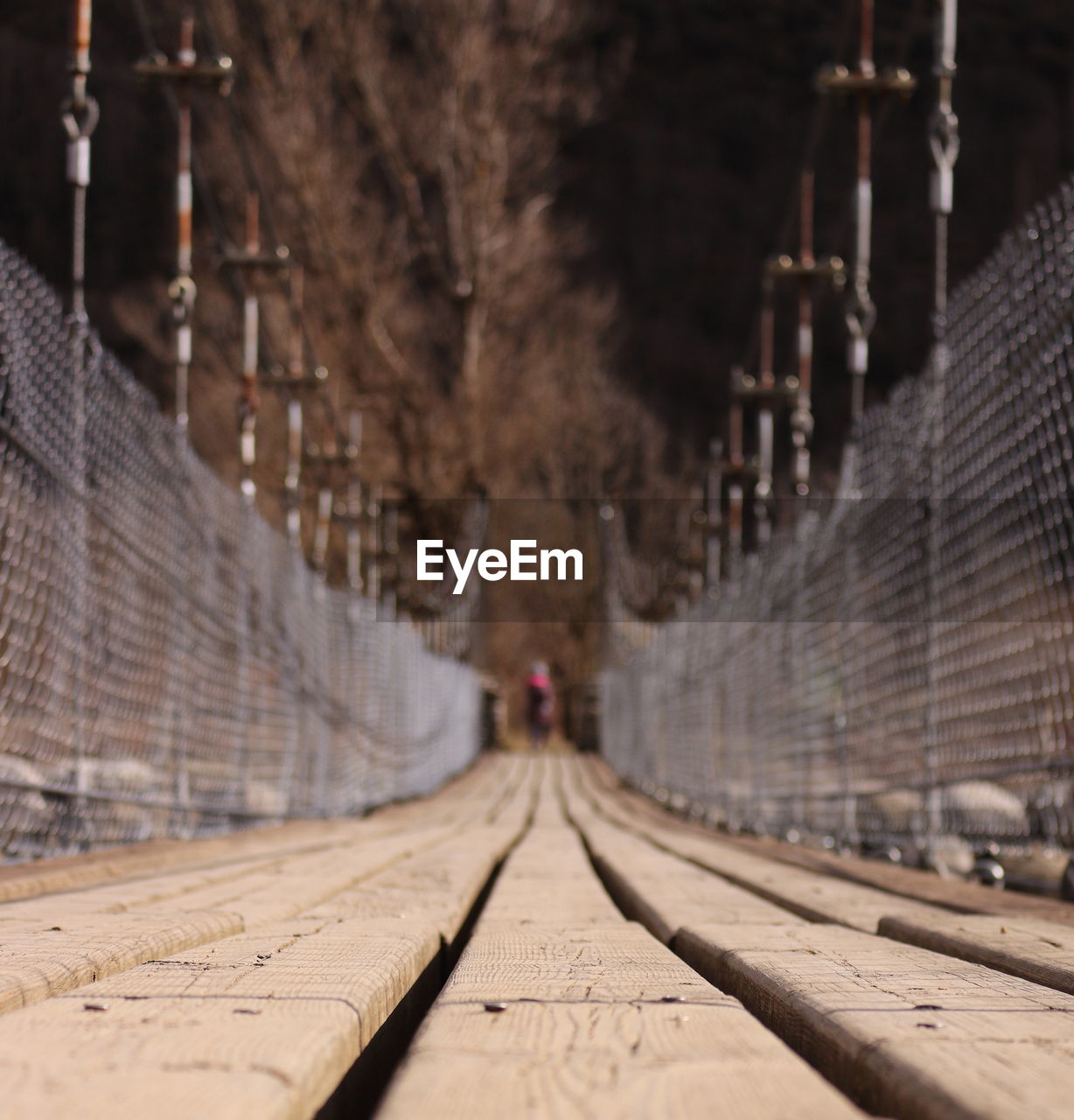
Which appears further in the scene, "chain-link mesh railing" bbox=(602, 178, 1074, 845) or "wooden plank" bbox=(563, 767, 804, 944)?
"chain-link mesh railing" bbox=(602, 178, 1074, 845)

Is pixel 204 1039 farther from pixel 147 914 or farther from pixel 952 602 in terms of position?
pixel 952 602

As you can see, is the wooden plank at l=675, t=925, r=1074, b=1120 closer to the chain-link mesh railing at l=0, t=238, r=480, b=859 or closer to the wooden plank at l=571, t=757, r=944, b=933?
the wooden plank at l=571, t=757, r=944, b=933

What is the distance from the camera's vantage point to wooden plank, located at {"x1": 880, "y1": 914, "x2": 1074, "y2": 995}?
4.27 ft

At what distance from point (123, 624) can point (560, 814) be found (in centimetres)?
485

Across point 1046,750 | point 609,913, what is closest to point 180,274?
point 1046,750

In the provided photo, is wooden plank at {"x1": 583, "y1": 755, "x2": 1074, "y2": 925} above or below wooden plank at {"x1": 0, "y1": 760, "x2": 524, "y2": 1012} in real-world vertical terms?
below

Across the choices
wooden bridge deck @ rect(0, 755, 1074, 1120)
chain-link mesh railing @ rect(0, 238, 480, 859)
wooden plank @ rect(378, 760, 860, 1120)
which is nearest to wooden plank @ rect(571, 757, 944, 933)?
wooden bridge deck @ rect(0, 755, 1074, 1120)

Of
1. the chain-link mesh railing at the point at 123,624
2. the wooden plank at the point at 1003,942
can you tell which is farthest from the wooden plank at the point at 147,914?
the wooden plank at the point at 1003,942

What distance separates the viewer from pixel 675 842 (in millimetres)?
4355

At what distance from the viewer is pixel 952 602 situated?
3.49m

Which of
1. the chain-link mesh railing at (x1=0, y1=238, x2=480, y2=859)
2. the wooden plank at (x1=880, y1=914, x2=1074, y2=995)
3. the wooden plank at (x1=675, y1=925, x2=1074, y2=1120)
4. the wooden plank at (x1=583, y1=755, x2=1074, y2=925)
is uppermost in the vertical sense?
the chain-link mesh railing at (x1=0, y1=238, x2=480, y2=859)

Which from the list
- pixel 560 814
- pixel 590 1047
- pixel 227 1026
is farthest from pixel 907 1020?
pixel 560 814

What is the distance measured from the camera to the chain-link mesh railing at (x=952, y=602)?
2.85m

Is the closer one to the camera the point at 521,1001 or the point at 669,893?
the point at 521,1001
